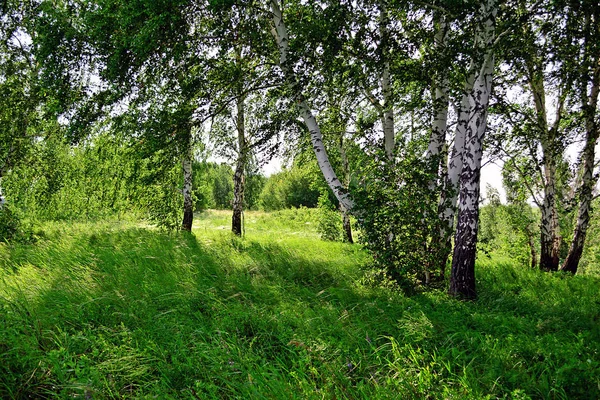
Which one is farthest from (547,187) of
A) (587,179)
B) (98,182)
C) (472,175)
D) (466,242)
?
(98,182)

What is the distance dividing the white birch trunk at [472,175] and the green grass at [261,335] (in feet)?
1.44

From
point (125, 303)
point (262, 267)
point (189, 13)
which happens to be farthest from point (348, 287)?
point (189, 13)

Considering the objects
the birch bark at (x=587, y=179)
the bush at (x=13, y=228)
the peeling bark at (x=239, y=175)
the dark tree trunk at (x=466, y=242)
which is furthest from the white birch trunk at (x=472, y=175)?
the bush at (x=13, y=228)

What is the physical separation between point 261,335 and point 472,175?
3806 mm

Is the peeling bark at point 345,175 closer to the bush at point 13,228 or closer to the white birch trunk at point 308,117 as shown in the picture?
the white birch trunk at point 308,117

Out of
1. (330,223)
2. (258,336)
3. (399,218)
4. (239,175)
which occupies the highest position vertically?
(239,175)

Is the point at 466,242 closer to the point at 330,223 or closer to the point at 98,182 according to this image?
the point at 330,223

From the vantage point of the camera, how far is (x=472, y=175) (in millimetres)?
4781

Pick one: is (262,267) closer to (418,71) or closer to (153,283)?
(153,283)

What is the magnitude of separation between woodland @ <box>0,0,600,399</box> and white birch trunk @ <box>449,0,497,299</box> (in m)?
0.03

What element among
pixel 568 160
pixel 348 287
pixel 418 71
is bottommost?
pixel 348 287

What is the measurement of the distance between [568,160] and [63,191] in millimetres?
19207

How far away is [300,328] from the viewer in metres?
3.32

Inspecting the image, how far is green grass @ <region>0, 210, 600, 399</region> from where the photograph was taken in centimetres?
240
